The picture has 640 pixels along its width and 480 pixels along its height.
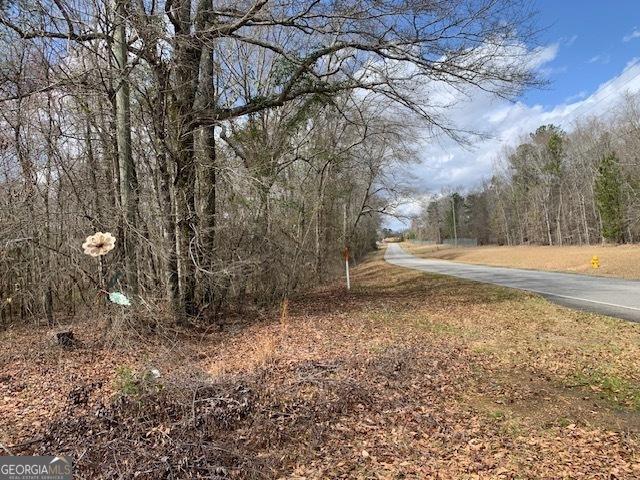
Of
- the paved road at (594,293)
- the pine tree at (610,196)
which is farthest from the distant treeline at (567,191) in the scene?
the paved road at (594,293)

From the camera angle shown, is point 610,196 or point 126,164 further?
point 610,196

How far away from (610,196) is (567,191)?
597 inches

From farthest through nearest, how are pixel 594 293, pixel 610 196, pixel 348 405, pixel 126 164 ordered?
pixel 610 196
pixel 594 293
pixel 126 164
pixel 348 405

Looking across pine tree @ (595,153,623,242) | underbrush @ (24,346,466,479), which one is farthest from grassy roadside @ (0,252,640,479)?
pine tree @ (595,153,623,242)

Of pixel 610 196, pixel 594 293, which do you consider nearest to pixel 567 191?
pixel 610 196

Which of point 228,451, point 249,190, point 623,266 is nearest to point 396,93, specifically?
point 249,190

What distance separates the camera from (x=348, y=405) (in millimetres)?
4203

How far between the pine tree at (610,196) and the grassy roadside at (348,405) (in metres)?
39.6

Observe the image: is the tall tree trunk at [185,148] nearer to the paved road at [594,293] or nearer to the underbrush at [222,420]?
the underbrush at [222,420]

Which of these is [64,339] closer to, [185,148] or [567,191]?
[185,148]

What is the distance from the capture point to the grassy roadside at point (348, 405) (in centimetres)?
316

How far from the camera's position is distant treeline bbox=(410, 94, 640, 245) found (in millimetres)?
39344

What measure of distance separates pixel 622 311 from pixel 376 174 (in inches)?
755

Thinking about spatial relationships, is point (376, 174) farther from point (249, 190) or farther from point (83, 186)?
point (83, 186)
